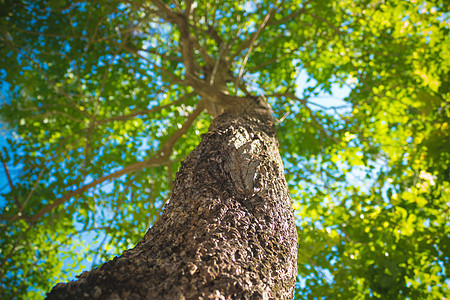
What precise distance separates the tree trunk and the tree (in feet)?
0.06

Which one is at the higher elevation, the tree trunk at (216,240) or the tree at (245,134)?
the tree at (245,134)

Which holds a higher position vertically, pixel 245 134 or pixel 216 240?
pixel 245 134

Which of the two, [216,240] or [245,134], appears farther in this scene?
[245,134]

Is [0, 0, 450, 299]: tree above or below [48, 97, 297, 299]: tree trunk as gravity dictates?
above

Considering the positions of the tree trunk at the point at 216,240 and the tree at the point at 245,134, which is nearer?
the tree trunk at the point at 216,240

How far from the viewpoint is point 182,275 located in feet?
3.26

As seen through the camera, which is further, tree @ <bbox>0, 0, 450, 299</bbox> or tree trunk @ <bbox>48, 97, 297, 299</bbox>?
tree @ <bbox>0, 0, 450, 299</bbox>

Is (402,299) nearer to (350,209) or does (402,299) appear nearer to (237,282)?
(350,209)

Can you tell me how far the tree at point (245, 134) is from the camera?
9.98 feet

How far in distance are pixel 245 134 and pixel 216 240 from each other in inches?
40.5

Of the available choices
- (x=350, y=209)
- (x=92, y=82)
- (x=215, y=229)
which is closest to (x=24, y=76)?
(x=92, y=82)

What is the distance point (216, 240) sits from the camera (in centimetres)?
118

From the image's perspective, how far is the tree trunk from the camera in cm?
96

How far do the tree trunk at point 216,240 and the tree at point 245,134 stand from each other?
18mm
